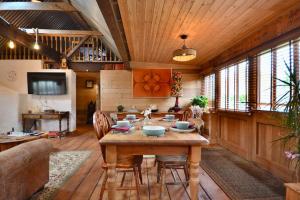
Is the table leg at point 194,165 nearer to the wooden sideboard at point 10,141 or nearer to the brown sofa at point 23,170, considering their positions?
the brown sofa at point 23,170

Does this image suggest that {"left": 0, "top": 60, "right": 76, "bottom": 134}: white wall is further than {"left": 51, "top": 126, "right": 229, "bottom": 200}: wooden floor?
Yes

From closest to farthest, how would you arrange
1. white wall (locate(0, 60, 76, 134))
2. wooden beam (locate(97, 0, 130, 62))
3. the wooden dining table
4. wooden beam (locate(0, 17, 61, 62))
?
1. the wooden dining table
2. wooden beam (locate(97, 0, 130, 62))
3. wooden beam (locate(0, 17, 61, 62))
4. white wall (locate(0, 60, 76, 134))

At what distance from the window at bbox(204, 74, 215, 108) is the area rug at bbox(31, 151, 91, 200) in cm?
334

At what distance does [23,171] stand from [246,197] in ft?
7.73

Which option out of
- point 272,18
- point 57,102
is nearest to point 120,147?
point 272,18

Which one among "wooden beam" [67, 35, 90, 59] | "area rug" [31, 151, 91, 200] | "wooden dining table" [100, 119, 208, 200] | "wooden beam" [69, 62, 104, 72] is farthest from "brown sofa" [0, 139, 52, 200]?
"wooden beam" [67, 35, 90, 59]

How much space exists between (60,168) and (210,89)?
4104mm

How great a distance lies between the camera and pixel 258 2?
2.30 meters

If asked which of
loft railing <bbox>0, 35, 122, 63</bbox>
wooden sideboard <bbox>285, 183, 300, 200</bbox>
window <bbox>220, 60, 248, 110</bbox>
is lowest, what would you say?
wooden sideboard <bbox>285, 183, 300, 200</bbox>

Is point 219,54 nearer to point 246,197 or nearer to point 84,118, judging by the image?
point 246,197

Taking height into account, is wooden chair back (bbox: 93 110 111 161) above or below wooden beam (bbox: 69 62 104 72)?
below

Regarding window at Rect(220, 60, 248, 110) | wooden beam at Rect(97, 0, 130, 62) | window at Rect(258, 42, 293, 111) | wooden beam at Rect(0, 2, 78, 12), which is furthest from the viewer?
wooden beam at Rect(0, 2, 78, 12)

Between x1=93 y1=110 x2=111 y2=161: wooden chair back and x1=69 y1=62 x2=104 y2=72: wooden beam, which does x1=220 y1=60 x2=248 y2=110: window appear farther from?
x1=69 y1=62 x2=104 y2=72: wooden beam

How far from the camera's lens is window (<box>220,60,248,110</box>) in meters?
3.77
